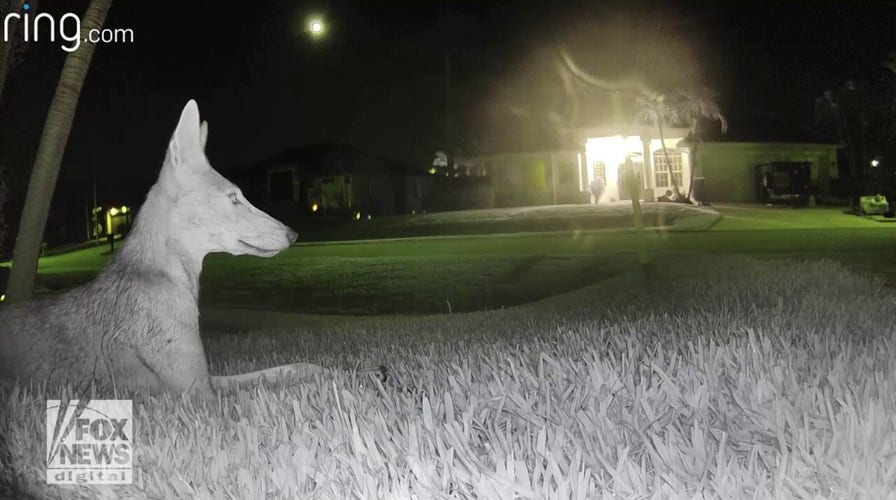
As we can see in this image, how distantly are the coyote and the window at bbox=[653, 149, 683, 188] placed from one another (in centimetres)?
3951

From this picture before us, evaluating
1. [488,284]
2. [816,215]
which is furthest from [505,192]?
[488,284]

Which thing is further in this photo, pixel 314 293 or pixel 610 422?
pixel 314 293

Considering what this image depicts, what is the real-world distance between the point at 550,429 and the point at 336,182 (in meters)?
49.9

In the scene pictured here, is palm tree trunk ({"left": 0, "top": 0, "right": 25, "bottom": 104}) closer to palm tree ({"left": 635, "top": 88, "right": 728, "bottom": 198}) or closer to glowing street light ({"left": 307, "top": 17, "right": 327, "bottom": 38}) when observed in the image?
glowing street light ({"left": 307, "top": 17, "right": 327, "bottom": 38})

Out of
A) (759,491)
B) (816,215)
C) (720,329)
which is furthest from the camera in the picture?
(816,215)

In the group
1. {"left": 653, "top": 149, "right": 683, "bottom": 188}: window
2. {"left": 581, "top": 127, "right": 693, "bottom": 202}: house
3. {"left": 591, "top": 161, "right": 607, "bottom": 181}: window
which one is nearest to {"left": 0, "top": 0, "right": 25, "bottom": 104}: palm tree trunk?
{"left": 581, "top": 127, "right": 693, "bottom": 202}: house

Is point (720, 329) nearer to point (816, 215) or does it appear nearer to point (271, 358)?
point (271, 358)

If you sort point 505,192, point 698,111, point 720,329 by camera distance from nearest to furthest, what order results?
point 720,329 → point 698,111 → point 505,192

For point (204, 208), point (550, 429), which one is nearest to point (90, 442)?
point (204, 208)

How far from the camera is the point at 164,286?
4559 mm

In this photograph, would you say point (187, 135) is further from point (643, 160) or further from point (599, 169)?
point (643, 160)

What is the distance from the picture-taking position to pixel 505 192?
45531mm

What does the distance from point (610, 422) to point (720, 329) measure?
3022 mm

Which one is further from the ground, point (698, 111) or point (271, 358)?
point (698, 111)
